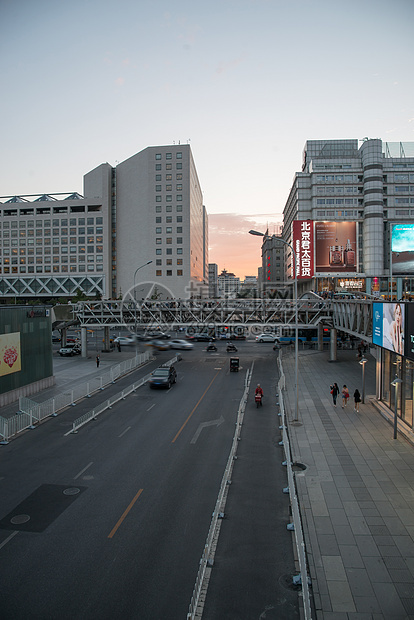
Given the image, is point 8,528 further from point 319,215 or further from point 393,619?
point 319,215

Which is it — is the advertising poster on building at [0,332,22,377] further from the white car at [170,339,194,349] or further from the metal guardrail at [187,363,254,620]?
the white car at [170,339,194,349]

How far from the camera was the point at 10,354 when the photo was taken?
2609 cm

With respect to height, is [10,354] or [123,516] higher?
[10,354]

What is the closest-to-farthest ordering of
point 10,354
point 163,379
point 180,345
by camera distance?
point 10,354 < point 163,379 < point 180,345

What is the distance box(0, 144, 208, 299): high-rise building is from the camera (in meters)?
92.0

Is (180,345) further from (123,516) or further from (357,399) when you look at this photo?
(123,516)

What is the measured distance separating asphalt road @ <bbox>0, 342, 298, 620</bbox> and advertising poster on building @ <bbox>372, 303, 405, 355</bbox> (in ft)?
24.9

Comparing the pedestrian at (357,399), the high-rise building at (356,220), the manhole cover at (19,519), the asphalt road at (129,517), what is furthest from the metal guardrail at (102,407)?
the high-rise building at (356,220)

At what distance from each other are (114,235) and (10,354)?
3552 inches

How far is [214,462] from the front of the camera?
16156 millimetres

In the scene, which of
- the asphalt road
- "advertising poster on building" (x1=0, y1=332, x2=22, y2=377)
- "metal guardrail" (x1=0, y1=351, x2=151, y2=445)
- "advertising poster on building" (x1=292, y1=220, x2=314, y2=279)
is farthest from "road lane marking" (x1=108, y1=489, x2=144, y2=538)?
"advertising poster on building" (x1=292, y1=220, x2=314, y2=279)

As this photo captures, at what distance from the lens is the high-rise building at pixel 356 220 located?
7206 centimetres

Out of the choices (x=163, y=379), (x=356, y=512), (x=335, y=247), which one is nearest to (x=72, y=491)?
(x=356, y=512)

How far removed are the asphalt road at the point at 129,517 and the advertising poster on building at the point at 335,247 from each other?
55328 millimetres
